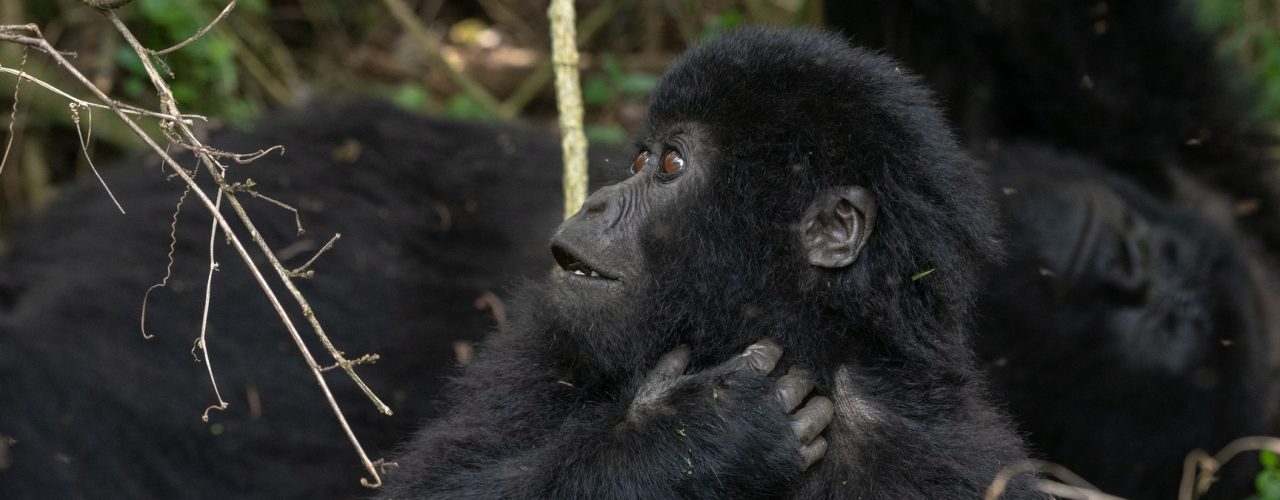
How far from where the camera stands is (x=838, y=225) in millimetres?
2283

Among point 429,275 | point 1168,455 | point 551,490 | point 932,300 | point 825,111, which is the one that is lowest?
point 1168,455

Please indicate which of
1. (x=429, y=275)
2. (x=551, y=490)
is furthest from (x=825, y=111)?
(x=429, y=275)

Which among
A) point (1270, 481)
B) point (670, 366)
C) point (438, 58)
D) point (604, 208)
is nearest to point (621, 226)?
point (604, 208)

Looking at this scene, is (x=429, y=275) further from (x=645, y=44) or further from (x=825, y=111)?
(x=645, y=44)

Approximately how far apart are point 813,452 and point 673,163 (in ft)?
2.00

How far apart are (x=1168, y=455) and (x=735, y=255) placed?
2215 millimetres

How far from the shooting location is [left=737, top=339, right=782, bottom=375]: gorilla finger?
2.23m

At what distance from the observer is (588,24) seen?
Result: 6691 millimetres

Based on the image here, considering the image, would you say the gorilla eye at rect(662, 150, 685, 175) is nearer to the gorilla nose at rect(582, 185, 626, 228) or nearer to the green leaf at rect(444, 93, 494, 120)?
the gorilla nose at rect(582, 185, 626, 228)

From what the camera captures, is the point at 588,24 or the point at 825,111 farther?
the point at 588,24

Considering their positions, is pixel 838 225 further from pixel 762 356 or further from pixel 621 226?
pixel 621 226

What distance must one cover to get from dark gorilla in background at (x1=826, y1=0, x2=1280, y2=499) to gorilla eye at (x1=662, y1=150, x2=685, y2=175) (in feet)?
4.88

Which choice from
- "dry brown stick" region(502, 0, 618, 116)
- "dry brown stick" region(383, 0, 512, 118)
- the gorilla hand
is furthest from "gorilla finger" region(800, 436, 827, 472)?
"dry brown stick" region(502, 0, 618, 116)

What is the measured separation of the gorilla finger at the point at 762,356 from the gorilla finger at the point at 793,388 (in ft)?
0.11
